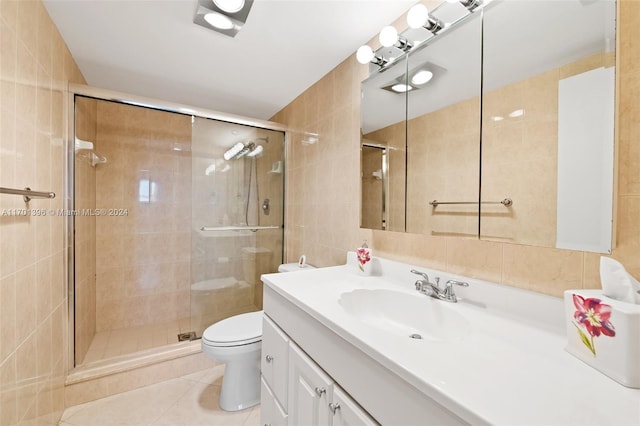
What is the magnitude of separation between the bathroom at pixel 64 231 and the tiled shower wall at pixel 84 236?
204 mm

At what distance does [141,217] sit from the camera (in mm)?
2621

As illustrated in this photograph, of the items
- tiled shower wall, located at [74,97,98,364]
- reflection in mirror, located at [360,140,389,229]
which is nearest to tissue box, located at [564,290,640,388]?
reflection in mirror, located at [360,140,389,229]

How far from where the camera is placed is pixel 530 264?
86cm

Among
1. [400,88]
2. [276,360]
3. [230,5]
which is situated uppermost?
[230,5]

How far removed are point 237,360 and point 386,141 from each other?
153cm

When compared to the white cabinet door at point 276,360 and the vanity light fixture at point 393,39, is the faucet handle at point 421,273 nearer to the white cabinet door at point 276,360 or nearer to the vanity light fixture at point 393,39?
the white cabinet door at point 276,360

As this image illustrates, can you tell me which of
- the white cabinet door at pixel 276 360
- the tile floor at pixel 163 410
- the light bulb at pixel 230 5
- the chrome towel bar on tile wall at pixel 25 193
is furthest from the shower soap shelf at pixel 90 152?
the white cabinet door at pixel 276 360

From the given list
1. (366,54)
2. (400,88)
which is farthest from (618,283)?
(366,54)

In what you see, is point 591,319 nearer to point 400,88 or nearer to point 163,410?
point 400,88

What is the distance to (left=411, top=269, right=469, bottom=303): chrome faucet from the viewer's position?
993mm

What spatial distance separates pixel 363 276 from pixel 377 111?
0.89 m

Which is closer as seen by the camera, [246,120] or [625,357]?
[625,357]

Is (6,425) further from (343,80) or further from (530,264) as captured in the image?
(343,80)

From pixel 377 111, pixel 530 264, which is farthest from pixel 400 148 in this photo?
pixel 530 264
